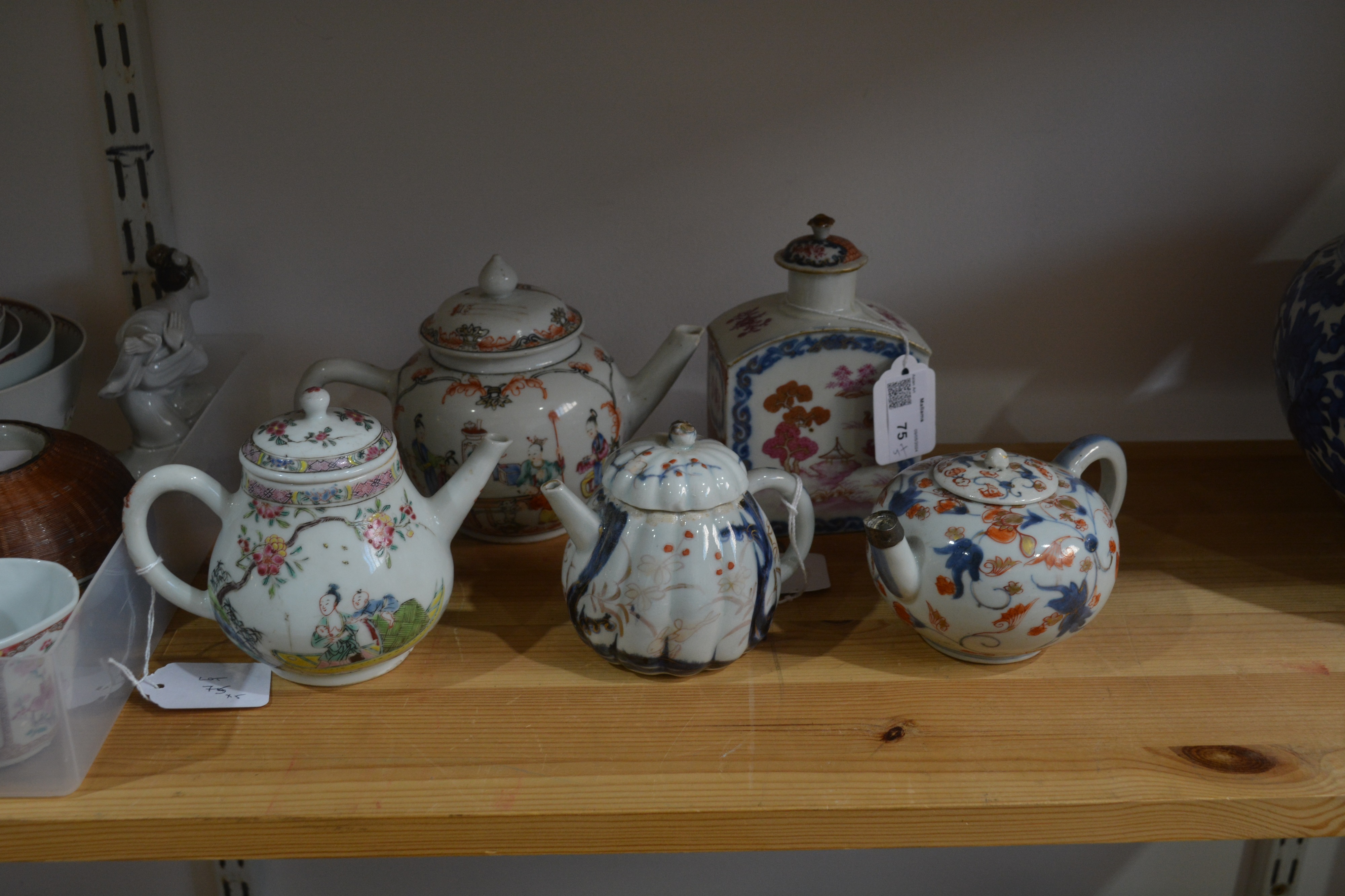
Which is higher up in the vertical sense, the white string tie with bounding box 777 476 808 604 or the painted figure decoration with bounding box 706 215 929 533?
the painted figure decoration with bounding box 706 215 929 533

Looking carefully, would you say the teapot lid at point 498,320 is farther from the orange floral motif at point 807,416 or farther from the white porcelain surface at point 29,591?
the white porcelain surface at point 29,591

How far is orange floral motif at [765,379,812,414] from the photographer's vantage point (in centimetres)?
90

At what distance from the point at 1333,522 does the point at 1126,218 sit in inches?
13.4

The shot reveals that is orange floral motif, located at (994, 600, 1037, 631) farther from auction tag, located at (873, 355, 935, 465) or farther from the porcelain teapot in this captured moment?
the porcelain teapot

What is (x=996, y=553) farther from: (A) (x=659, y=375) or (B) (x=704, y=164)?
(B) (x=704, y=164)

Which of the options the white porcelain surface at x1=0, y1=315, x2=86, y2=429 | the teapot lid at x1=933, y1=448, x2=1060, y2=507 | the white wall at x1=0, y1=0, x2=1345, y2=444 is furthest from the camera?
the white wall at x1=0, y1=0, x2=1345, y2=444

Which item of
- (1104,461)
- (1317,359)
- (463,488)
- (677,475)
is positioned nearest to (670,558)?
(677,475)

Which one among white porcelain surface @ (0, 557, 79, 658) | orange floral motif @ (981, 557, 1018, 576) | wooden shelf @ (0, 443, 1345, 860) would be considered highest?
orange floral motif @ (981, 557, 1018, 576)

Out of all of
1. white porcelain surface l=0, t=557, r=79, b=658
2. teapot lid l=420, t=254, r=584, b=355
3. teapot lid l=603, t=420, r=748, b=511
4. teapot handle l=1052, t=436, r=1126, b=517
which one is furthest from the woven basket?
teapot handle l=1052, t=436, r=1126, b=517

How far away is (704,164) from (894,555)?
0.45m

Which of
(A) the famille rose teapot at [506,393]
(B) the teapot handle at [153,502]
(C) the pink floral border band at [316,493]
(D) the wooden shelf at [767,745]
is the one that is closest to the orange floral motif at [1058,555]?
(D) the wooden shelf at [767,745]

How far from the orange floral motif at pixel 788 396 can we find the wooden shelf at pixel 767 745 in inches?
6.3

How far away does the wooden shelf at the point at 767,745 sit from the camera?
0.67 metres

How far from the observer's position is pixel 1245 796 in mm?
675
